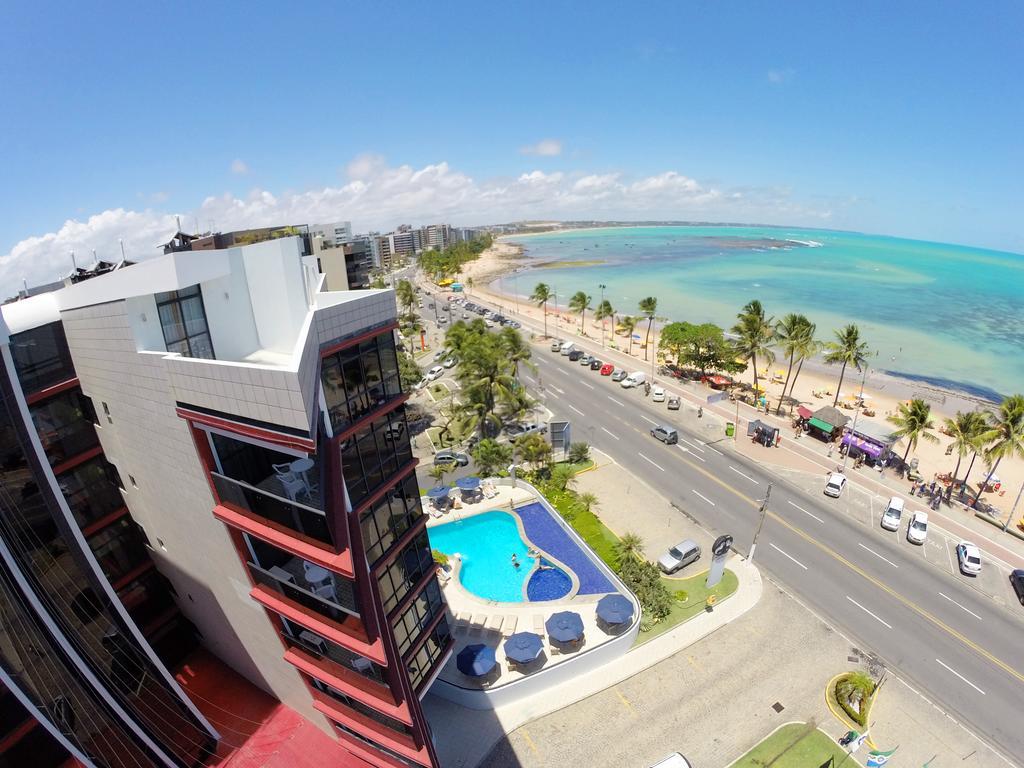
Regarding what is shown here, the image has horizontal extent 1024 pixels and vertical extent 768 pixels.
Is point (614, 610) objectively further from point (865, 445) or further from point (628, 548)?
point (865, 445)

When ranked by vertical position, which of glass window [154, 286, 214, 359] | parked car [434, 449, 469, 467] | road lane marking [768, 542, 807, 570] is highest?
glass window [154, 286, 214, 359]

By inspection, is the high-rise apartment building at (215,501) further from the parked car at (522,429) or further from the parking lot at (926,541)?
the parking lot at (926,541)

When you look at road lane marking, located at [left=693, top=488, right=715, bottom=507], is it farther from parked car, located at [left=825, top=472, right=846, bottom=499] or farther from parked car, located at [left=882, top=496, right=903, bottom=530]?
parked car, located at [left=882, top=496, right=903, bottom=530]

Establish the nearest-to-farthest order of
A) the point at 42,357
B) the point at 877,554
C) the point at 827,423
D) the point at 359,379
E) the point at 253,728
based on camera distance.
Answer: the point at 359,379
the point at 42,357
the point at 253,728
the point at 877,554
the point at 827,423

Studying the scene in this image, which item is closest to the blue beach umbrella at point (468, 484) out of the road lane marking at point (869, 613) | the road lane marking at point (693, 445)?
the road lane marking at point (693, 445)

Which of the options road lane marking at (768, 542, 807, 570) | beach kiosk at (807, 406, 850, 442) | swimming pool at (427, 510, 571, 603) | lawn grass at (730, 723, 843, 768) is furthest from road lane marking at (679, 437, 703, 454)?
lawn grass at (730, 723, 843, 768)

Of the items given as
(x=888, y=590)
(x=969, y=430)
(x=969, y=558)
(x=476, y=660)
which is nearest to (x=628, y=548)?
(x=476, y=660)

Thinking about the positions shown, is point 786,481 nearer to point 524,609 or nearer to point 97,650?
point 524,609
